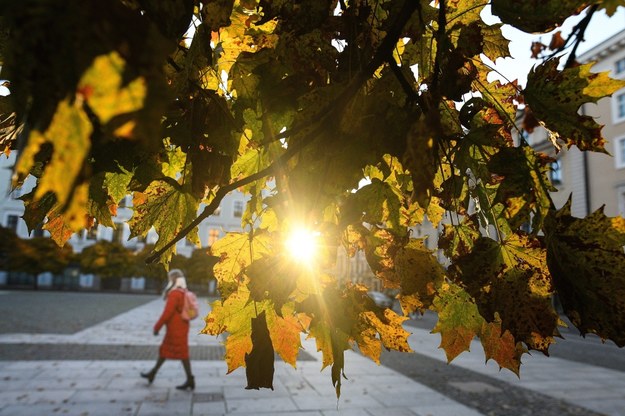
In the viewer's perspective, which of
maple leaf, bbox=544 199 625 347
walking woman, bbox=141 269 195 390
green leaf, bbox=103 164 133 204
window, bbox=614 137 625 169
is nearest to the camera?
maple leaf, bbox=544 199 625 347

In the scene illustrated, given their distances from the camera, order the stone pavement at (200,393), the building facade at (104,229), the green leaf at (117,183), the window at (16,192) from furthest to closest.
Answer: the building facade at (104,229) < the stone pavement at (200,393) < the green leaf at (117,183) < the window at (16,192)

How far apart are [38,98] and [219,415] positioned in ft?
18.4

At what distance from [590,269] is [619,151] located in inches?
986

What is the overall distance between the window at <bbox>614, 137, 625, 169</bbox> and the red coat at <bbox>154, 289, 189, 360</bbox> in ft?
72.7

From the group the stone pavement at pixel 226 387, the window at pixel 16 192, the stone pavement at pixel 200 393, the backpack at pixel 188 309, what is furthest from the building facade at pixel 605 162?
the window at pixel 16 192

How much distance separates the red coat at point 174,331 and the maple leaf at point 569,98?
6.38m

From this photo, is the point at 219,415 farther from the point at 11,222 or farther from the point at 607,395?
the point at 11,222

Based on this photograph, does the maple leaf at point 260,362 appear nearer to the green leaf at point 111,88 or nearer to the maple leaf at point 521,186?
the maple leaf at point 521,186

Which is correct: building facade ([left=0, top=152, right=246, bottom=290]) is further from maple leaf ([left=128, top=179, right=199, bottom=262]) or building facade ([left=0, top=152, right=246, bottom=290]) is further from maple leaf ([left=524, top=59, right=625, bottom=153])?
maple leaf ([left=524, top=59, right=625, bottom=153])

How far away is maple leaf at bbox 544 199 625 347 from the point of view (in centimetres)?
77

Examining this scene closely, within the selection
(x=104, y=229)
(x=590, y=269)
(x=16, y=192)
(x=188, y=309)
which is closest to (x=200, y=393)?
(x=188, y=309)

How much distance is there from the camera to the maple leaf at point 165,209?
3.95 ft

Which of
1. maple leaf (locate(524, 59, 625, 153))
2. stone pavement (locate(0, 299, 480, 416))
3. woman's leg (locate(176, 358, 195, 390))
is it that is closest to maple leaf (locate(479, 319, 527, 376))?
maple leaf (locate(524, 59, 625, 153))

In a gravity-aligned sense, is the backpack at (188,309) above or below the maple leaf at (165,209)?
below
